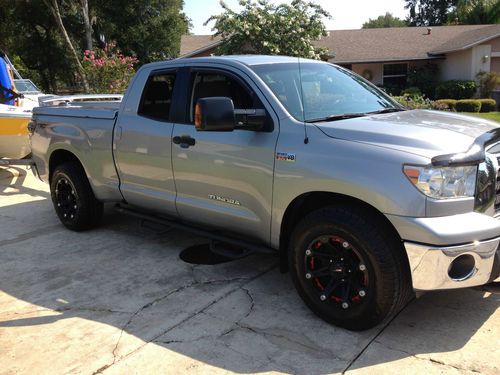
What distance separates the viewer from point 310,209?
3.97 meters

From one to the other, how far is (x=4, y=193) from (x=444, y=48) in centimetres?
2614

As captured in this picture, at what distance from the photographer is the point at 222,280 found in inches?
184

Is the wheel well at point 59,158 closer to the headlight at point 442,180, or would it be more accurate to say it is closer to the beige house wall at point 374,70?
the headlight at point 442,180

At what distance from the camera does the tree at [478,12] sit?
3950cm

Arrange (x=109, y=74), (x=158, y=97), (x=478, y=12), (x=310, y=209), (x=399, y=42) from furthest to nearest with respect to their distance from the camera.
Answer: (x=478, y=12) → (x=399, y=42) → (x=109, y=74) → (x=158, y=97) → (x=310, y=209)

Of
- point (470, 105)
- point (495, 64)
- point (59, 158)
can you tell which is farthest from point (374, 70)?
point (59, 158)

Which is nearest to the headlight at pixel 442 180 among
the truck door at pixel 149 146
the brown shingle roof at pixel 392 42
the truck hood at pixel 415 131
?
the truck hood at pixel 415 131

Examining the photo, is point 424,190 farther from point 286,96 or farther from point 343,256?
point 286,96

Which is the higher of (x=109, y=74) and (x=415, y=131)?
(x=109, y=74)

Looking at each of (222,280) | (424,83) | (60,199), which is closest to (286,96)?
(222,280)

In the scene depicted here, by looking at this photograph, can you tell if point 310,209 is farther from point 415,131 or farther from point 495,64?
point 495,64

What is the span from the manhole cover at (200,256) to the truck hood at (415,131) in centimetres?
201

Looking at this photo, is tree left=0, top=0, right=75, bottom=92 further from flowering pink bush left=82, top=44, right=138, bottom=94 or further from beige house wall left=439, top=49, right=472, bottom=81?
beige house wall left=439, top=49, right=472, bottom=81

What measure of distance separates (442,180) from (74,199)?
4.45 meters
